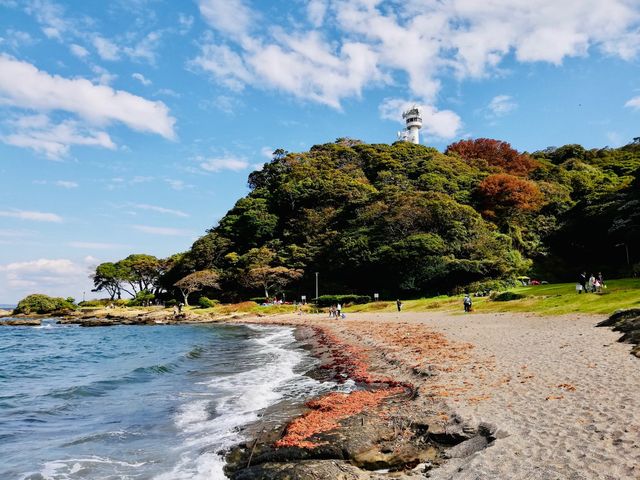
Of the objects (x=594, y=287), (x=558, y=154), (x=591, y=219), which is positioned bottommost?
(x=594, y=287)

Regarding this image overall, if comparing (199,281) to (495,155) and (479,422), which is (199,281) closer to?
(479,422)

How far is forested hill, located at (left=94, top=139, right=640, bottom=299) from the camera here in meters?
60.2

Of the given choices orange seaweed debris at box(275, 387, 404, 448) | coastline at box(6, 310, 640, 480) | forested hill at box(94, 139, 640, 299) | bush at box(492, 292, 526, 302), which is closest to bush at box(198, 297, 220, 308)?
forested hill at box(94, 139, 640, 299)

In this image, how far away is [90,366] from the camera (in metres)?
24.5

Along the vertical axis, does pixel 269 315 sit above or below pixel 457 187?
below

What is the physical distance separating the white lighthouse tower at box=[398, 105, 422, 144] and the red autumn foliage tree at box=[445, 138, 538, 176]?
11.3 metres

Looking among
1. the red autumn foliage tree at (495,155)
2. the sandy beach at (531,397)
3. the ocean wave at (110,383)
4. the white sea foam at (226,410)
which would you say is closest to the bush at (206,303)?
the ocean wave at (110,383)

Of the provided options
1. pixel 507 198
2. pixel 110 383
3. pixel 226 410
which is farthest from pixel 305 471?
pixel 507 198

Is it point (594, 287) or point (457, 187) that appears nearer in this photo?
point (594, 287)

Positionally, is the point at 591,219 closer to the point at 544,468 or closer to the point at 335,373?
the point at 335,373

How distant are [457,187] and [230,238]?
4781 centimetres

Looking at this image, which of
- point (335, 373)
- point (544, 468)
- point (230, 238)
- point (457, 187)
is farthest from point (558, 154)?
point (544, 468)

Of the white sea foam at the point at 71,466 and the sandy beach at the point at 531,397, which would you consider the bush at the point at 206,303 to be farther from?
the white sea foam at the point at 71,466

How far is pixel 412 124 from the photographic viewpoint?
130m
